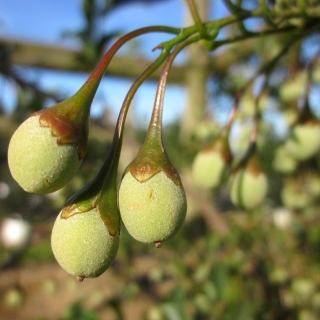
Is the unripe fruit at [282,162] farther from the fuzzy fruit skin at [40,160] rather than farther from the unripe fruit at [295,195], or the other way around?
the fuzzy fruit skin at [40,160]

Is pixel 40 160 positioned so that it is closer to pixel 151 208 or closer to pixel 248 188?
pixel 151 208

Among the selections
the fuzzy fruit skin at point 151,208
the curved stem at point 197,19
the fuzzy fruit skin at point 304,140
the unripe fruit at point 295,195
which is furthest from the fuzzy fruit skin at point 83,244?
the unripe fruit at point 295,195

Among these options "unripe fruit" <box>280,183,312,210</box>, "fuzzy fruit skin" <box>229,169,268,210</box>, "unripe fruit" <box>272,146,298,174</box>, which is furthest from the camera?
"unripe fruit" <box>280,183,312,210</box>

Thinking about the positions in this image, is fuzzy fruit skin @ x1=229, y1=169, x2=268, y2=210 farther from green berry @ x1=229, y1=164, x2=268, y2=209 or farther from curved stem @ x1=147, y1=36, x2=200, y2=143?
curved stem @ x1=147, y1=36, x2=200, y2=143

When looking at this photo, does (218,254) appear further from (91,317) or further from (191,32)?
(191,32)

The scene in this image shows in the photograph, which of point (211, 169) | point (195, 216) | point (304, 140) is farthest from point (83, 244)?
point (195, 216)

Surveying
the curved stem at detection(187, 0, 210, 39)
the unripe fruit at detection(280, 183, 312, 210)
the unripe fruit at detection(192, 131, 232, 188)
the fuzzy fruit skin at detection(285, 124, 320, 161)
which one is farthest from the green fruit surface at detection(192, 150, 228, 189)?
the unripe fruit at detection(280, 183, 312, 210)

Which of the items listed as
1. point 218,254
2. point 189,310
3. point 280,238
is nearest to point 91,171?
point 189,310
